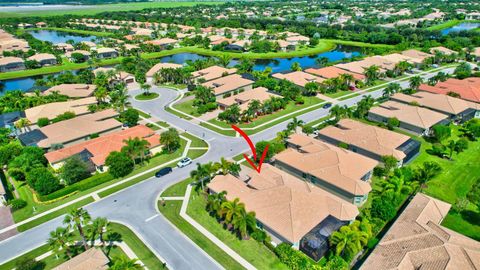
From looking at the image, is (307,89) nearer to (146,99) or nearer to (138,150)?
(146,99)

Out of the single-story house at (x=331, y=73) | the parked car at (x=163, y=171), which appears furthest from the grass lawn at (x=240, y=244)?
the single-story house at (x=331, y=73)

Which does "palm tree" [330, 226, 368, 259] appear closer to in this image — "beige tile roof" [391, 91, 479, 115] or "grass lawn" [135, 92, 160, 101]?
"beige tile roof" [391, 91, 479, 115]

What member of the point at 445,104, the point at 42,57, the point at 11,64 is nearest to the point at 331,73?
the point at 445,104

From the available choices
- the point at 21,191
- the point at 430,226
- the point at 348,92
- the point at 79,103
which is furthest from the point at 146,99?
the point at 430,226

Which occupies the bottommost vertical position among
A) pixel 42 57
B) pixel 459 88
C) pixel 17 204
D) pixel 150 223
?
pixel 42 57

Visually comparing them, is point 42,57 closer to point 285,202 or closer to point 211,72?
point 211,72

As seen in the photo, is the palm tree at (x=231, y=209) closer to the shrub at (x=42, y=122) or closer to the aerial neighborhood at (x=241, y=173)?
the aerial neighborhood at (x=241, y=173)

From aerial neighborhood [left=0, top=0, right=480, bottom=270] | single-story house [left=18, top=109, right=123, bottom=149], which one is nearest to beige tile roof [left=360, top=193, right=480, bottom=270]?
aerial neighborhood [left=0, top=0, right=480, bottom=270]
